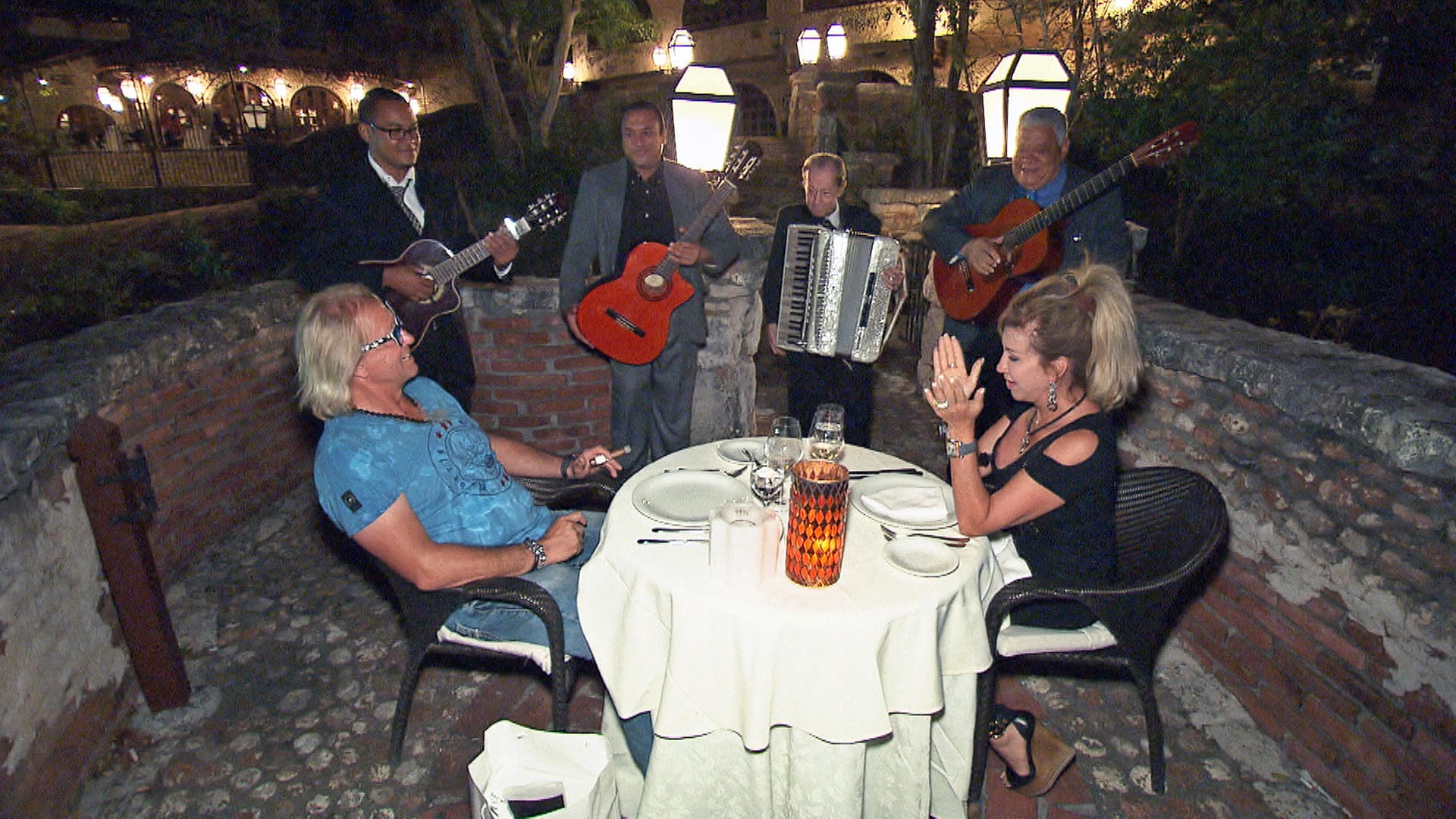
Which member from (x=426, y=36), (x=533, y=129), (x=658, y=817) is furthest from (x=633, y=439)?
(x=426, y=36)

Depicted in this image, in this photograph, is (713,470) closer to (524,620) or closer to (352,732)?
(524,620)

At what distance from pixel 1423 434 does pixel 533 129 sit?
40.8 feet

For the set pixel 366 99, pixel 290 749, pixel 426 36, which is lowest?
pixel 290 749

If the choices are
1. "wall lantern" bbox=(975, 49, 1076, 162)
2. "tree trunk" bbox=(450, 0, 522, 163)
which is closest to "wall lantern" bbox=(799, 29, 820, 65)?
"tree trunk" bbox=(450, 0, 522, 163)

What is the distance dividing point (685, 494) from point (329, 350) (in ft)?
3.58

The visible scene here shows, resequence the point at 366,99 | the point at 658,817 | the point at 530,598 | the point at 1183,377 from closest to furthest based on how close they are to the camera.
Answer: the point at 658,817, the point at 530,598, the point at 1183,377, the point at 366,99

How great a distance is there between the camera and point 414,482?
220 cm

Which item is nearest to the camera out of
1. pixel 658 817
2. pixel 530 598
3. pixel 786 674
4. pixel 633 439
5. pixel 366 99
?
pixel 786 674

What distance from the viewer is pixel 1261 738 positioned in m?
2.64

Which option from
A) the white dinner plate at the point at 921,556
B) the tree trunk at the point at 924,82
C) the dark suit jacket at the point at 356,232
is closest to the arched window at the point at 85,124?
the tree trunk at the point at 924,82

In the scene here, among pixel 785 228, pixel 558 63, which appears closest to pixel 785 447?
pixel 785 228

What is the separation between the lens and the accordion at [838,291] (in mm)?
3729

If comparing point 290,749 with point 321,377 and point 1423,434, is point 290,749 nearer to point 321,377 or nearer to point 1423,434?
point 321,377

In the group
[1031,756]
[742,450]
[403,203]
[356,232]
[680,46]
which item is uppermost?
[680,46]
